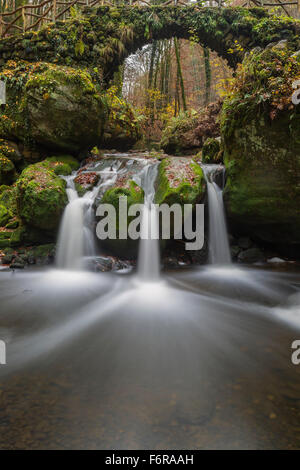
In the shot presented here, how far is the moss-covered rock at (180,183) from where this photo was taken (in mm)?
6004

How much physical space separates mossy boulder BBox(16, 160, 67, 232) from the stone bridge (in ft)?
22.4

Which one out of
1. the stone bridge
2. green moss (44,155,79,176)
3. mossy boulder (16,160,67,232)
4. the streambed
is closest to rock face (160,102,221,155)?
the stone bridge

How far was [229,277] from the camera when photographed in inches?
213

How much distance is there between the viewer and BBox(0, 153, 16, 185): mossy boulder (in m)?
8.43

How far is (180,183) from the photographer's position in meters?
6.18

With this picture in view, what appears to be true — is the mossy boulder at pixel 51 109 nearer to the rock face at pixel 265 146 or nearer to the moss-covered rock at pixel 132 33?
the moss-covered rock at pixel 132 33

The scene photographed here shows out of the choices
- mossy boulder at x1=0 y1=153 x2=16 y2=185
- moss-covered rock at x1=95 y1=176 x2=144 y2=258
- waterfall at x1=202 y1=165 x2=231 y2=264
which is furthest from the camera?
mossy boulder at x1=0 y1=153 x2=16 y2=185

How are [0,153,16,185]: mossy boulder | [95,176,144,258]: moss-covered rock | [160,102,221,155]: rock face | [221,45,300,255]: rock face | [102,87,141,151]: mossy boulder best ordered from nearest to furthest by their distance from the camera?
[221,45,300,255]: rock face
[95,176,144,258]: moss-covered rock
[0,153,16,185]: mossy boulder
[160,102,221,155]: rock face
[102,87,141,151]: mossy boulder

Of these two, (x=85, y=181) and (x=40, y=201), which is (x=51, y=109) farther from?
(x=40, y=201)

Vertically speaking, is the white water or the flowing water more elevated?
the white water

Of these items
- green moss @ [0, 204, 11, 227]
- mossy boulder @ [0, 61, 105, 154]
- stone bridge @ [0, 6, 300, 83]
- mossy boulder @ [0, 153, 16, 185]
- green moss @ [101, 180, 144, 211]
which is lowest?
green moss @ [0, 204, 11, 227]

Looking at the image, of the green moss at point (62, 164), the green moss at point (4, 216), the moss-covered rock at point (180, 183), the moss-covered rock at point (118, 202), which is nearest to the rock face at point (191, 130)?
the moss-covered rock at point (180, 183)

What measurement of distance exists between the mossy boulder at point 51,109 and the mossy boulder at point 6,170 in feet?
3.06

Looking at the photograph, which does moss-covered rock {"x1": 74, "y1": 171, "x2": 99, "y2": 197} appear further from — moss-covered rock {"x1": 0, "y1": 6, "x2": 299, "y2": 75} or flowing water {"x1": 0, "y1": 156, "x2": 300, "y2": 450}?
moss-covered rock {"x1": 0, "y1": 6, "x2": 299, "y2": 75}
